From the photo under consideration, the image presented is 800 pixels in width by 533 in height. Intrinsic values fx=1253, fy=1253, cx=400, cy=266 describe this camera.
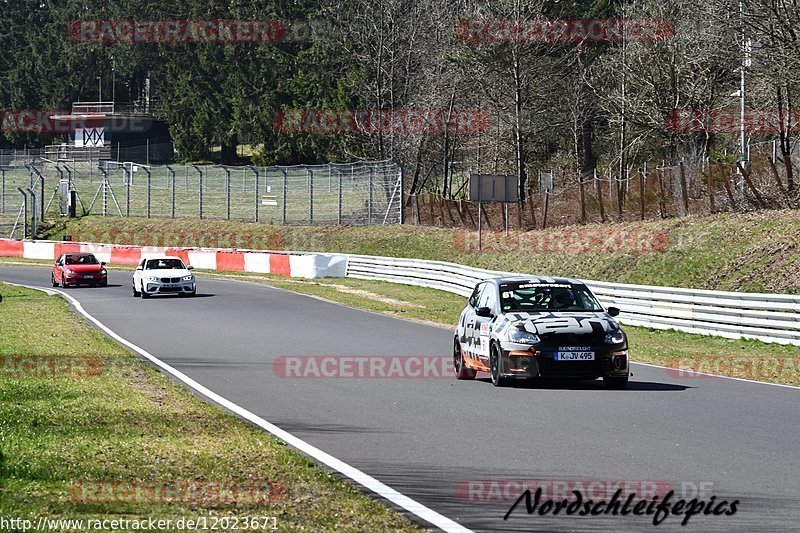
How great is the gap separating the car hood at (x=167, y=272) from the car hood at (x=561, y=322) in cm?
2447

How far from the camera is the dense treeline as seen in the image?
45.0 metres

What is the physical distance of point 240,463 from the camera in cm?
1004

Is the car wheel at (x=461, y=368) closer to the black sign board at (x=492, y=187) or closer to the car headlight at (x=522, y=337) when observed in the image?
the car headlight at (x=522, y=337)

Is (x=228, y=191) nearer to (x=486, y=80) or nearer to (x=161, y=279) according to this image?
(x=486, y=80)

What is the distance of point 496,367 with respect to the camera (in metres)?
16.3

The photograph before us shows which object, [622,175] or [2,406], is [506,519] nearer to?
[2,406]

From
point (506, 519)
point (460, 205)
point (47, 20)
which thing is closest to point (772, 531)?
point (506, 519)

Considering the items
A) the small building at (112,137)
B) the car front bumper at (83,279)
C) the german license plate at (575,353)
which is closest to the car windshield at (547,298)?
the german license plate at (575,353)

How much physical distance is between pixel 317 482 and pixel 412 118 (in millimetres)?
60994

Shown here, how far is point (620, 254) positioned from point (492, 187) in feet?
16.1

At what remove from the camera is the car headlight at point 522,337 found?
15773mm

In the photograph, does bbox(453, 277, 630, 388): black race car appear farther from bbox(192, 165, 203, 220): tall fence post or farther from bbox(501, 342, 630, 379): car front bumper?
bbox(192, 165, 203, 220): tall fence post

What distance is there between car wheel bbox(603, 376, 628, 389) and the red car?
108ft

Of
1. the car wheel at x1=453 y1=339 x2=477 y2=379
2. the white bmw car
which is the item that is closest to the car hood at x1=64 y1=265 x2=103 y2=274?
the white bmw car
